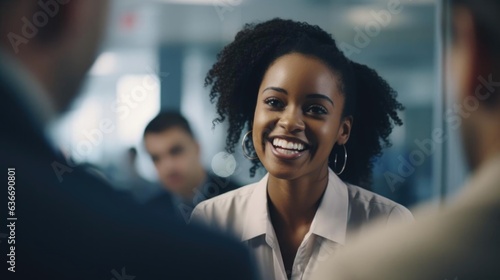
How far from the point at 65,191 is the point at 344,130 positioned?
110cm

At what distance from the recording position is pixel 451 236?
8.34ft

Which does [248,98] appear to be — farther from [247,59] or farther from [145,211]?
[145,211]

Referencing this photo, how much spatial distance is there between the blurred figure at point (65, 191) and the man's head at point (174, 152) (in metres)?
0.16

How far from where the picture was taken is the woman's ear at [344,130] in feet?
8.09

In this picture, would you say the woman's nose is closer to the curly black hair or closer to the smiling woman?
the smiling woman

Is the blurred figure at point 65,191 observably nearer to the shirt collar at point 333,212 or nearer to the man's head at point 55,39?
the man's head at point 55,39

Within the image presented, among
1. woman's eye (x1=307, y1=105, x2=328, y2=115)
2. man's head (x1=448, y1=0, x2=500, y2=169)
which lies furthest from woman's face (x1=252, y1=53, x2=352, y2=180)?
man's head (x1=448, y1=0, x2=500, y2=169)

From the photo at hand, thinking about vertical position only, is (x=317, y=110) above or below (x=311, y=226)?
above

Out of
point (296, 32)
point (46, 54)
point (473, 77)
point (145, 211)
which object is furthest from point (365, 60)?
point (46, 54)

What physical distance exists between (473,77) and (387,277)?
0.86 metres

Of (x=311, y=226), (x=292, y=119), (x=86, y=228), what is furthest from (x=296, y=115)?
(x=86, y=228)

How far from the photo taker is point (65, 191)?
2.51m

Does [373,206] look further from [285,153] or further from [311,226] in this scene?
[285,153]

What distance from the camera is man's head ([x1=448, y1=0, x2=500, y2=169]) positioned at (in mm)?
2539
